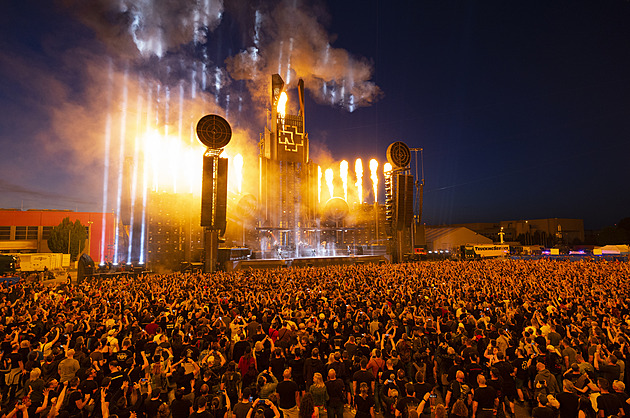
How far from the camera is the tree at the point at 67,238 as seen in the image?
201ft

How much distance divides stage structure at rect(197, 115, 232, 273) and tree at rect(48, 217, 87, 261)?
4089cm

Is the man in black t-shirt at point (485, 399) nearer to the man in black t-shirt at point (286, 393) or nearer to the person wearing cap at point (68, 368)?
the man in black t-shirt at point (286, 393)

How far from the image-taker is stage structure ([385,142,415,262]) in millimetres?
42125

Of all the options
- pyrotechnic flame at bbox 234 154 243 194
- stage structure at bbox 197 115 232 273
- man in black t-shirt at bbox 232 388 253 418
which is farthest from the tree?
man in black t-shirt at bbox 232 388 253 418

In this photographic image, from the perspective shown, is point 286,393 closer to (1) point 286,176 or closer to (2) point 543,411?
(2) point 543,411

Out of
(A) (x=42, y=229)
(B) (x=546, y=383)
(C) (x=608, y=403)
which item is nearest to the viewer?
(C) (x=608, y=403)

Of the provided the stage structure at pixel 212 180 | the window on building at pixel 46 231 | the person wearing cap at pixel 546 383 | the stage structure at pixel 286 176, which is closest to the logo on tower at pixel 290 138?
the stage structure at pixel 286 176

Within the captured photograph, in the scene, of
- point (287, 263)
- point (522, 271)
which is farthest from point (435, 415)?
point (287, 263)

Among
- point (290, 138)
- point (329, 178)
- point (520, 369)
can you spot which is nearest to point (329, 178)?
point (329, 178)

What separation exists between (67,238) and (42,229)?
8229 mm

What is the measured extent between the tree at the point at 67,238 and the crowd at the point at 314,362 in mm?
55223

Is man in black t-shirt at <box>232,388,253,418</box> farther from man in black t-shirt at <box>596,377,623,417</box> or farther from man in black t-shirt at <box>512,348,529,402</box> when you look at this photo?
man in black t-shirt at <box>512,348,529,402</box>

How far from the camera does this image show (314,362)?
322 inches

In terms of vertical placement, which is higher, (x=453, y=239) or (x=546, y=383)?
(x=453, y=239)
